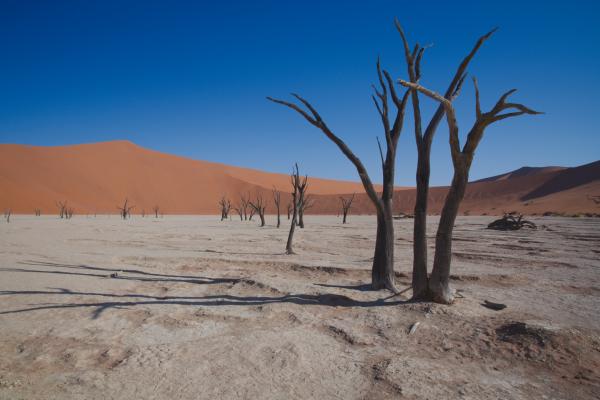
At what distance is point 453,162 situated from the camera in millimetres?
4180

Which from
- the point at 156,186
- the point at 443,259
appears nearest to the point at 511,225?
the point at 443,259

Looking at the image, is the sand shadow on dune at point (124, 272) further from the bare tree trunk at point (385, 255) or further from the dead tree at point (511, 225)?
the dead tree at point (511, 225)

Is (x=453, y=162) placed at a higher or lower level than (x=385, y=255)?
higher

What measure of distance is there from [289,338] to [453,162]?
8.93ft

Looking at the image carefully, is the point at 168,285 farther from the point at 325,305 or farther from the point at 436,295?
the point at 436,295

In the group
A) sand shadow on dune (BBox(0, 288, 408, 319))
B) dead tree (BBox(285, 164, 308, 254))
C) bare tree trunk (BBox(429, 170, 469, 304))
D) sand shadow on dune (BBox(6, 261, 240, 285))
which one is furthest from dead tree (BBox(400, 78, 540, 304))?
dead tree (BBox(285, 164, 308, 254))

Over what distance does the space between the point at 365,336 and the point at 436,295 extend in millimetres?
1364

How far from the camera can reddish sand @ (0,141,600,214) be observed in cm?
5144

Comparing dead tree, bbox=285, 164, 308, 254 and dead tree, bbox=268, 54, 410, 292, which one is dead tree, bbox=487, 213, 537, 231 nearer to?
dead tree, bbox=285, 164, 308, 254

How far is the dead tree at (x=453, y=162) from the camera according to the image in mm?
3682

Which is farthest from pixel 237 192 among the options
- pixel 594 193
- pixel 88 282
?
pixel 88 282

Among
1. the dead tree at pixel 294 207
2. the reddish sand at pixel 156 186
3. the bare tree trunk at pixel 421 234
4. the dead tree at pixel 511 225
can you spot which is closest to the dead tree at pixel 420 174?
the bare tree trunk at pixel 421 234

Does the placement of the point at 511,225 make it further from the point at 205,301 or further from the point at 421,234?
the point at 205,301

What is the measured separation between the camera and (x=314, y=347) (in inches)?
135
